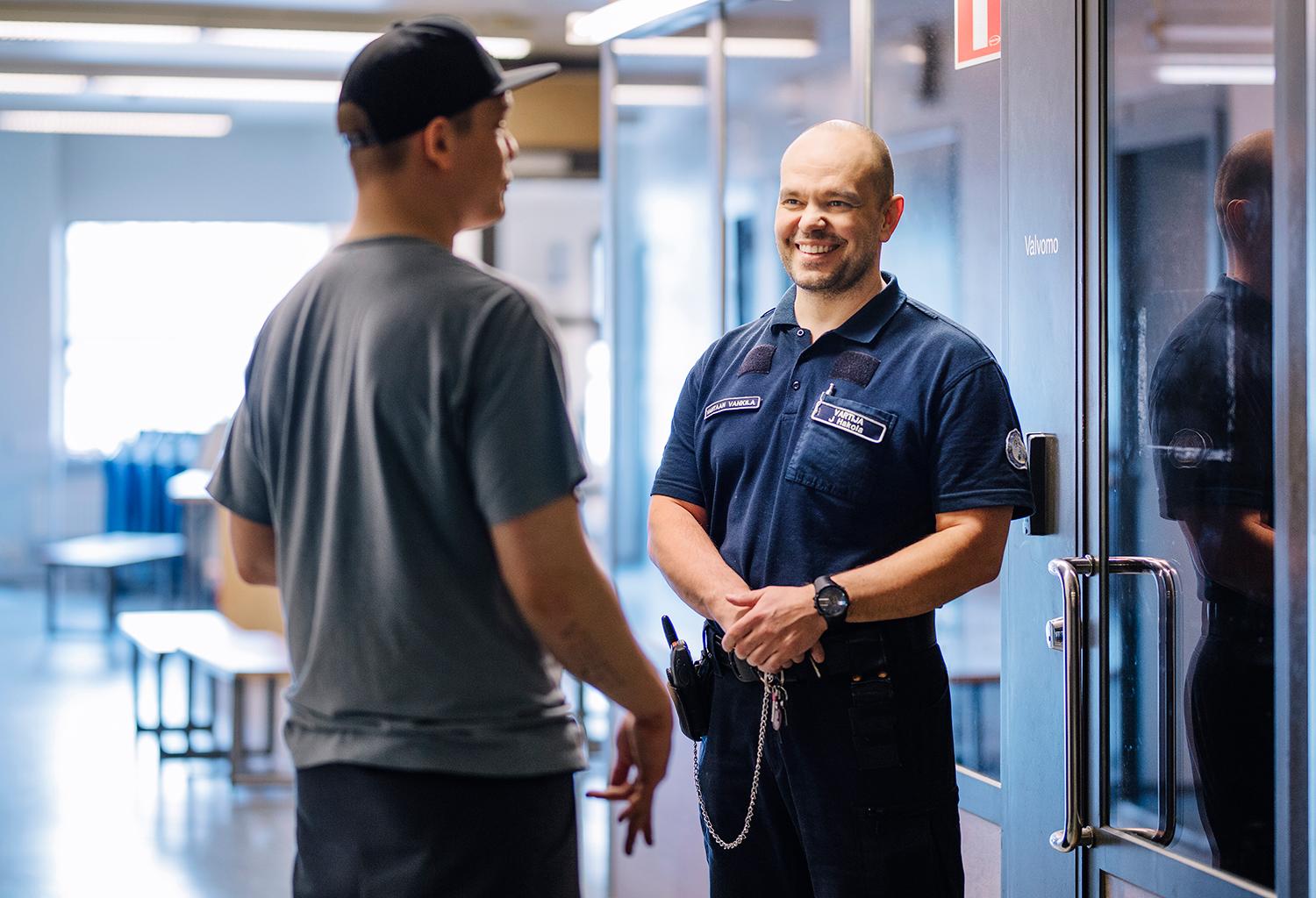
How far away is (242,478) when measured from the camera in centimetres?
163

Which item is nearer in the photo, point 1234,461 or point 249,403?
point 249,403

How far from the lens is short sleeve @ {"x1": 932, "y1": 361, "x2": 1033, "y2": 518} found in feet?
6.35

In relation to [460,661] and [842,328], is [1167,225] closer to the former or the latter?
[842,328]

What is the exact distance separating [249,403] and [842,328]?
0.95m

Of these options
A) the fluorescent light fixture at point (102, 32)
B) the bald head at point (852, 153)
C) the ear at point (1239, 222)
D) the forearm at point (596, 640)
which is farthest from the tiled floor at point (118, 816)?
the fluorescent light fixture at point (102, 32)

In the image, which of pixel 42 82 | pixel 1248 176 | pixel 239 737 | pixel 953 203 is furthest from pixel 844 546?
pixel 42 82

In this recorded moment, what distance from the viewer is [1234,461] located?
76.0 inches

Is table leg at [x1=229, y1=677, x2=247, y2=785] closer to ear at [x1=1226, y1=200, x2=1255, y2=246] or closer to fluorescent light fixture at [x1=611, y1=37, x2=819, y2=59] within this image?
fluorescent light fixture at [x1=611, y1=37, x2=819, y2=59]

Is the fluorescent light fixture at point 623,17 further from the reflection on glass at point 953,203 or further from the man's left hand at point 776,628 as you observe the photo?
the man's left hand at point 776,628

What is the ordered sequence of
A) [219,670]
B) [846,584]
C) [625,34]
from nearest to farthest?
[846,584]
[625,34]
[219,670]

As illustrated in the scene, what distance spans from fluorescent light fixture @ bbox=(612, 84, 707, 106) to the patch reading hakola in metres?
2.14

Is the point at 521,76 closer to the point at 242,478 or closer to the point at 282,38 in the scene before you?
the point at 242,478

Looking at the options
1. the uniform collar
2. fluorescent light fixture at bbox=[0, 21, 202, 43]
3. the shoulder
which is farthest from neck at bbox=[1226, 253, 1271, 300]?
fluorescent light fixture at bbox=[0, 21, 202, 43]

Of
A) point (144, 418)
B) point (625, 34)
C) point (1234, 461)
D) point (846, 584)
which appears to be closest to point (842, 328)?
point (846, 584)
